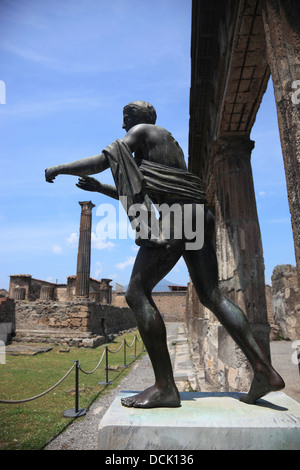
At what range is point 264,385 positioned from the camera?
1.75 meters

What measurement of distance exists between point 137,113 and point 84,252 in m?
15.7

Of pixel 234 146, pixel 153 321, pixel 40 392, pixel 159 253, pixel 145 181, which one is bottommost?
pixel 40 392

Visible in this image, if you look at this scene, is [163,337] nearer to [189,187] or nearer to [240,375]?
[189,187]

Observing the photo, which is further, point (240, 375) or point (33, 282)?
point (33, 282)

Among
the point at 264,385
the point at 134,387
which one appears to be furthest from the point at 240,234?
the point at 134,387

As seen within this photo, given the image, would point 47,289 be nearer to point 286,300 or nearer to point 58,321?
point 58,321

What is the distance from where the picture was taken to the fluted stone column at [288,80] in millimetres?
1783

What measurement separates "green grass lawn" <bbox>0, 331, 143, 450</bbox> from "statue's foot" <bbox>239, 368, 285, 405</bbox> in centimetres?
291

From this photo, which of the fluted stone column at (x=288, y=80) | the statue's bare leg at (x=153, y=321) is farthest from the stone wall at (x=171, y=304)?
the fluted stone column at (x=288, y=80)

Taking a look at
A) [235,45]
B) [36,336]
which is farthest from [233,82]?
[36,336]
